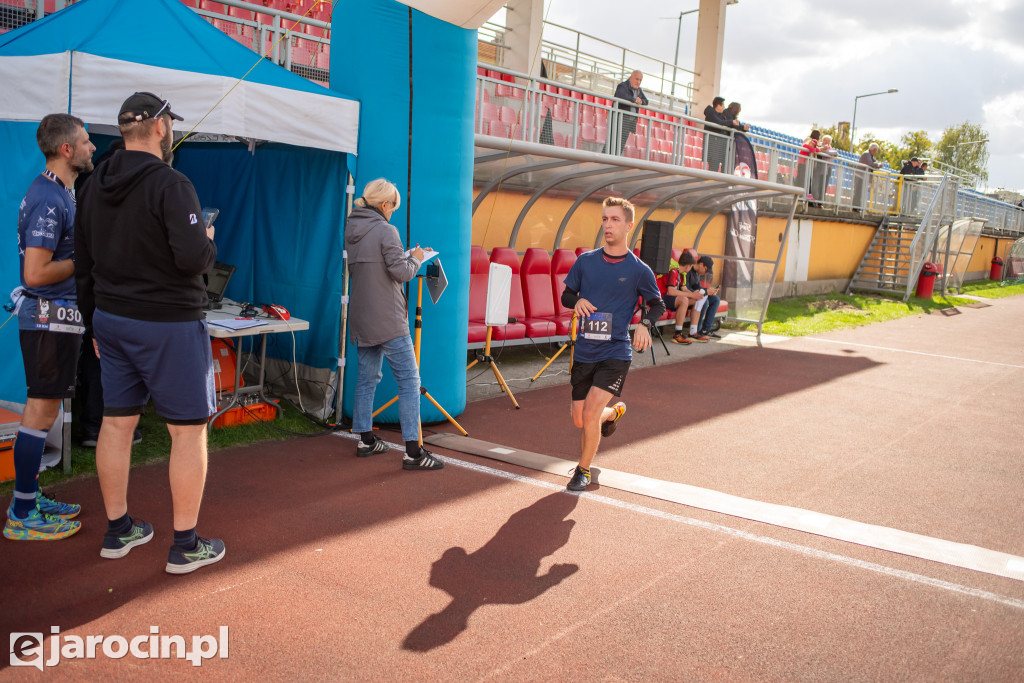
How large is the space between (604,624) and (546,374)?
20.6 feet

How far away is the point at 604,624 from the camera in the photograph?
11.6ft

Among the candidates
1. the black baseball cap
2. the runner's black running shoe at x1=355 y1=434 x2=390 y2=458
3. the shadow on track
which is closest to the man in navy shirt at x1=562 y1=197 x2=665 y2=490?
the shadow on track

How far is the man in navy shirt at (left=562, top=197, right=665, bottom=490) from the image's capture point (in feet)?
17.4

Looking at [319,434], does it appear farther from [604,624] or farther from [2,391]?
[604,624]

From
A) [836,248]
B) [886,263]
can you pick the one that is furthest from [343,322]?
[886,263]

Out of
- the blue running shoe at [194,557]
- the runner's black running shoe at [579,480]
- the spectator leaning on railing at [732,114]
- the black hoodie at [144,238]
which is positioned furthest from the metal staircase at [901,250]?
the black hoodie at [144,238]

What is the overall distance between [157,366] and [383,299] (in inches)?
86.9

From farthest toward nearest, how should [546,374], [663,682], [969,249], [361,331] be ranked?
[969,249] < [546,374] < [361,331] < [663,682]

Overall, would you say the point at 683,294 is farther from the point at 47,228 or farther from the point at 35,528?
the point at 35,528

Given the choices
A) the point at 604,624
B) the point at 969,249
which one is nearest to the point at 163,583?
the point at 604,624

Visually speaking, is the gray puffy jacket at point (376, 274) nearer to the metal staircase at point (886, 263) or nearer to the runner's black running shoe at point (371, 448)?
the runner's black running shoe at point (371, 448)

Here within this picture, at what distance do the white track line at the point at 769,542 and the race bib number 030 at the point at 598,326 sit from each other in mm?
1079

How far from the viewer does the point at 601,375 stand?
5344mm

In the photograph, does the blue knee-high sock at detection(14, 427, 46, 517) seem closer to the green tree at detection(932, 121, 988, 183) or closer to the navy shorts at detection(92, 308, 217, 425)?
the navy shorts at detection(92, 308, 217, 425)
